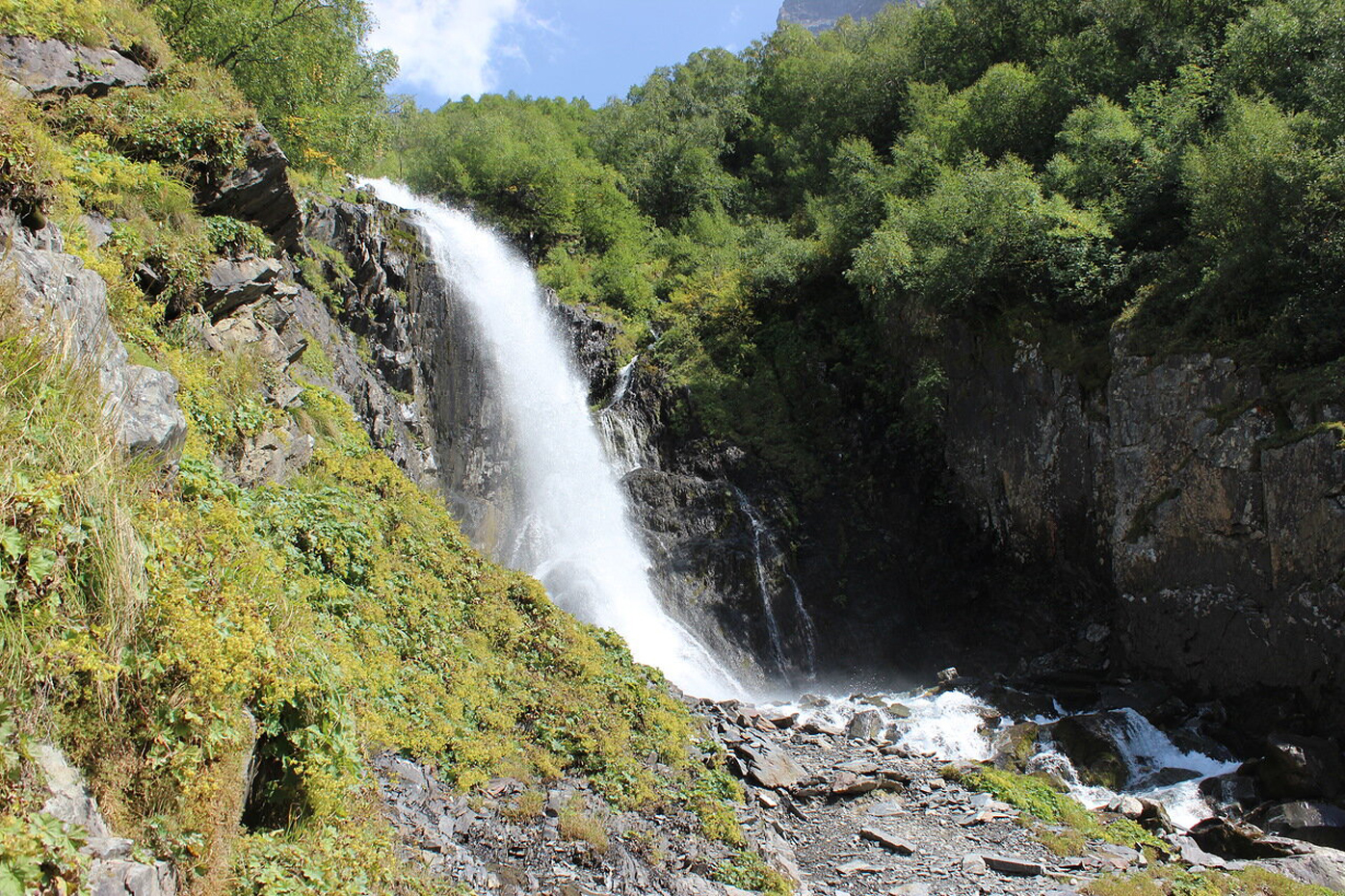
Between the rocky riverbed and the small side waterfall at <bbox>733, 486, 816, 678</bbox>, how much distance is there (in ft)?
12.0

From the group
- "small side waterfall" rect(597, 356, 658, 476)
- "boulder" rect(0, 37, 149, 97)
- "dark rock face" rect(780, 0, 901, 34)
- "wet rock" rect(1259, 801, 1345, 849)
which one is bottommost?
"wet rock" rect(1259, 801, 1345, 849)

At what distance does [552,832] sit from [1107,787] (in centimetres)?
855

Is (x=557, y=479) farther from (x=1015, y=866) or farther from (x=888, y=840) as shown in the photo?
(x=1015, y=866)

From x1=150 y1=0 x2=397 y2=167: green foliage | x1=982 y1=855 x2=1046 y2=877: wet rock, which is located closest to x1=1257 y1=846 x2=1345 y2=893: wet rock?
x1=982 y1=855 x2=1046 y2=877: wet rock

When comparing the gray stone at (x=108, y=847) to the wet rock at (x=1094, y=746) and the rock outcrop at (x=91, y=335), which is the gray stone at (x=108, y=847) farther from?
the wet rock at (x=1094, y=746)

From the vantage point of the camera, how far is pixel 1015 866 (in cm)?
815

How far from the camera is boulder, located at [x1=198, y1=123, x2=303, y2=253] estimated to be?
990 centimetres

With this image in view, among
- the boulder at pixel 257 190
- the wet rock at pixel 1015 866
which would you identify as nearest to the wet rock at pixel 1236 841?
the wet rock at pixel 1015 866

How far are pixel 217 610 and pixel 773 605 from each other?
13.1 meters

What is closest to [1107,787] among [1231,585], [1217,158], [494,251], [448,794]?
[1231,585]

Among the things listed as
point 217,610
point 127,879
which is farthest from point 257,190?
point 127,879

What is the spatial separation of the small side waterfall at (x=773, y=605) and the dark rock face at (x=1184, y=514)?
169 inches

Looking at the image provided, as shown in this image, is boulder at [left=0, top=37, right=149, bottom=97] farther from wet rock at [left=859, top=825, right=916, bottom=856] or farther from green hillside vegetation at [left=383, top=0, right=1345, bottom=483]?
green hillside vegetation at [left=383, top=0, right=1345, bottom=483]

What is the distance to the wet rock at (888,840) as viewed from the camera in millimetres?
8273
